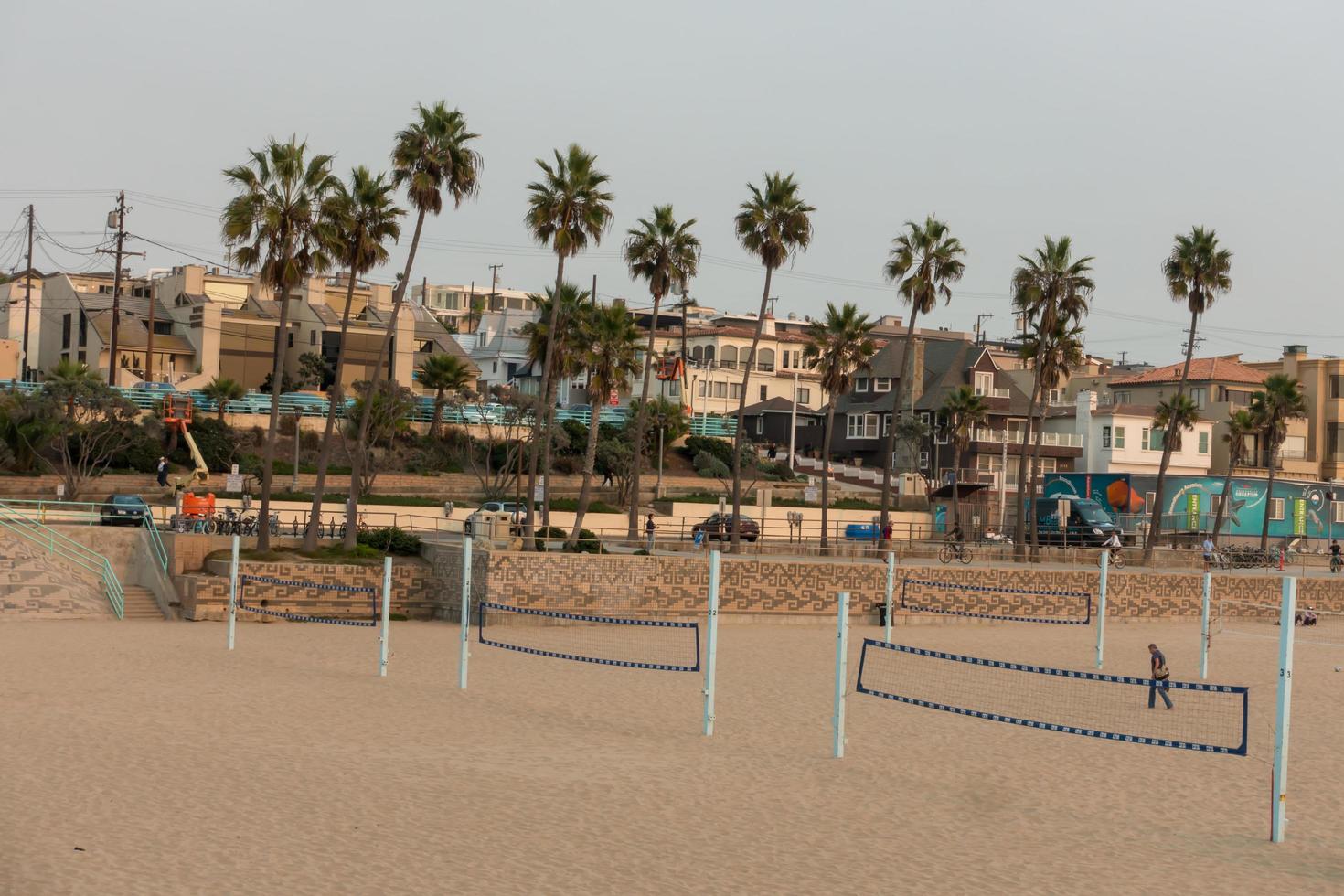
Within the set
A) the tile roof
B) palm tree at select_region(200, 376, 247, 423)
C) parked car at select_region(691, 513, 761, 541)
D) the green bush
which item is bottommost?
the green bush

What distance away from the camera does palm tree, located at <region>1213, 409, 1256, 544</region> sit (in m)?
60.2

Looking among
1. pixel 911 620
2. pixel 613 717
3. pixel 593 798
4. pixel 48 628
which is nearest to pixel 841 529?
pixel 911 620

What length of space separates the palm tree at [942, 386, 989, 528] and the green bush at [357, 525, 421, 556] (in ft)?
147

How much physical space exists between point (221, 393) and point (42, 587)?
32.7 metres

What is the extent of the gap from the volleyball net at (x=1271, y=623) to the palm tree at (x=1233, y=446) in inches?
569

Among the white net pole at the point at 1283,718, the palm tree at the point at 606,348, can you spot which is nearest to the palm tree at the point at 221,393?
the palm tree at the point at 606,348

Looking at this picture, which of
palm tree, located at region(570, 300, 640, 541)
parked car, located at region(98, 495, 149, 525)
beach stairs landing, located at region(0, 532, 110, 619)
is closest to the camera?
beach stairs landing, located at region(0, 532, 110, 619)

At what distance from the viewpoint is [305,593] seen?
3291cm

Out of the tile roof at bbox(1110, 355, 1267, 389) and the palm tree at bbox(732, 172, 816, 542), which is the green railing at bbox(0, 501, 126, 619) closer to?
the palm tree at bbox(732, 172, 816, 542)

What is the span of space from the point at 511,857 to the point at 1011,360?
92.6 metres

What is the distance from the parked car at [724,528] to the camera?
165 feet

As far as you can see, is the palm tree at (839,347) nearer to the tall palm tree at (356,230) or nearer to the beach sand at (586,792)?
the tall palm tree at (356,230)

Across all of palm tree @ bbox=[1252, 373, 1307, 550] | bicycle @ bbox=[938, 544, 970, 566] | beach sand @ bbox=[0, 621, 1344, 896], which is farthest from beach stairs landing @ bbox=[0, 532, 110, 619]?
palm tree @ bbox=[1252, 373, 1307, 550]

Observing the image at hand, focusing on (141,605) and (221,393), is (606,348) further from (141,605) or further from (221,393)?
(141,605)
